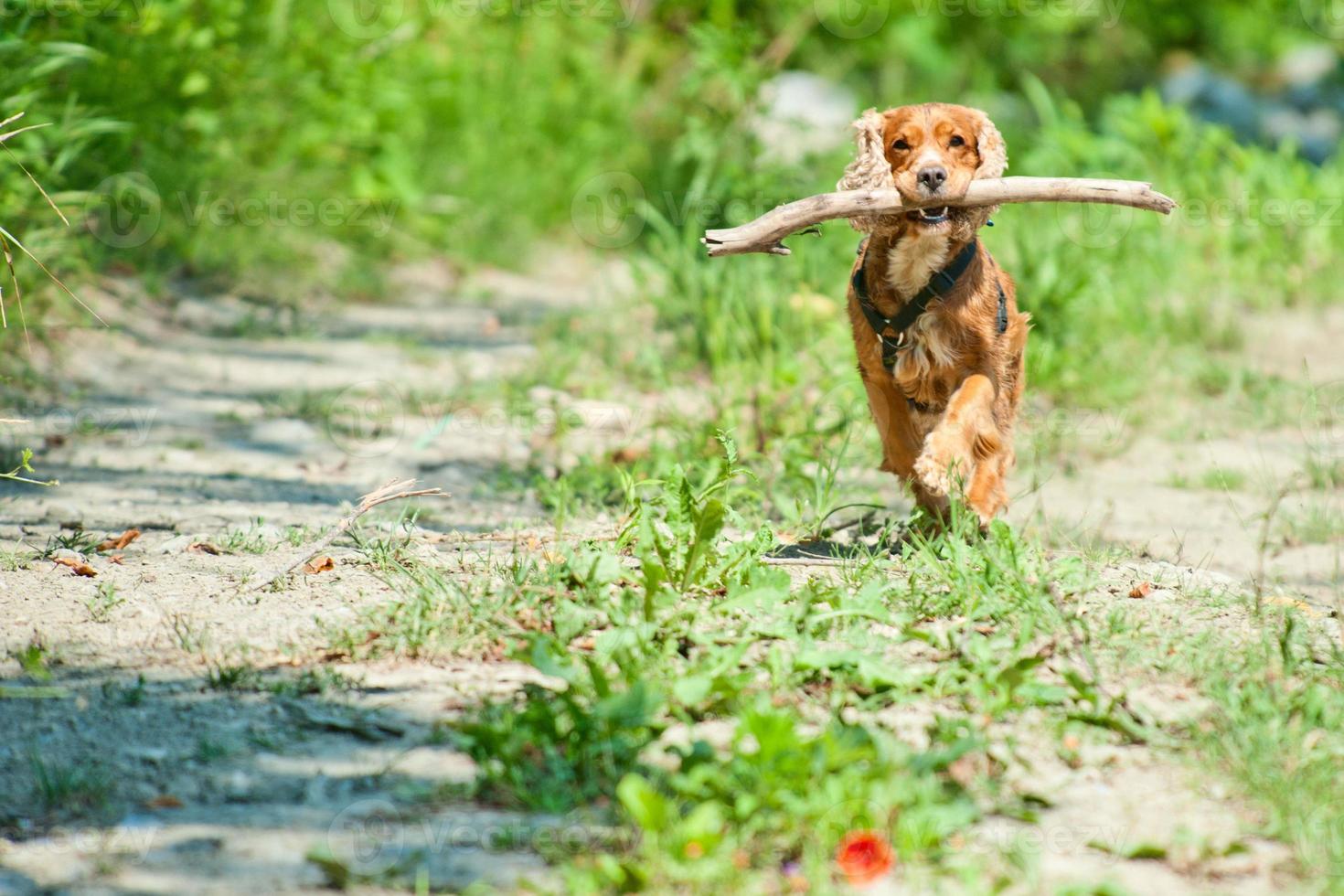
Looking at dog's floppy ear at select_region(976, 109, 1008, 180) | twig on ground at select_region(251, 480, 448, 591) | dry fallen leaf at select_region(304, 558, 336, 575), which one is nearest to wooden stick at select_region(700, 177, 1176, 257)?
dog's floppy ear at select_region(976, 109, 1008, 180)

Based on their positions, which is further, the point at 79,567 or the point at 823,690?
the point at 79,567

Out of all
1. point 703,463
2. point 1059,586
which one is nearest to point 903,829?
point 1059,586

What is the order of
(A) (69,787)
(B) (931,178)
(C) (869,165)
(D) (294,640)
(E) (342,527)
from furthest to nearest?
(C) (869,165) → (B) (931,178) → (E) (342,527) → (D) (294,640) → (A) (69,787)

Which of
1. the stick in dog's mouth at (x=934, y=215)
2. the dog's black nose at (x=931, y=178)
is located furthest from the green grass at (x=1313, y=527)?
Result: the dog's black nose at (x=931, y=178)

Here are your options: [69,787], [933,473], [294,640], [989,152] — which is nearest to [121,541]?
[294,640]

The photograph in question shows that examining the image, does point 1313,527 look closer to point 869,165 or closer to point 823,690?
point 869,165

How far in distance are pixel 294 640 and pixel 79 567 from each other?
0.77 m

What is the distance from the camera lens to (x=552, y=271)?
A: 8.84 m

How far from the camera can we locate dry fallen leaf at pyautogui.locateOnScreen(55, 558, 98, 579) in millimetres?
3688

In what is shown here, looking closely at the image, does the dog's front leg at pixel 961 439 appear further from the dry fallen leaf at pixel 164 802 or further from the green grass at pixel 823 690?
the dry fallen leaf at pixel 164 802

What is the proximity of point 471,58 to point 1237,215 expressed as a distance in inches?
191

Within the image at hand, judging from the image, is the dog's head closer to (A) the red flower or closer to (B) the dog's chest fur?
(B) the dog's chest fur

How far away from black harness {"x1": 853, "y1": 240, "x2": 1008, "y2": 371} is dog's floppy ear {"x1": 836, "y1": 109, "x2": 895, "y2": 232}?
0.19 m

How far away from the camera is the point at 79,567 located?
3705 mm
